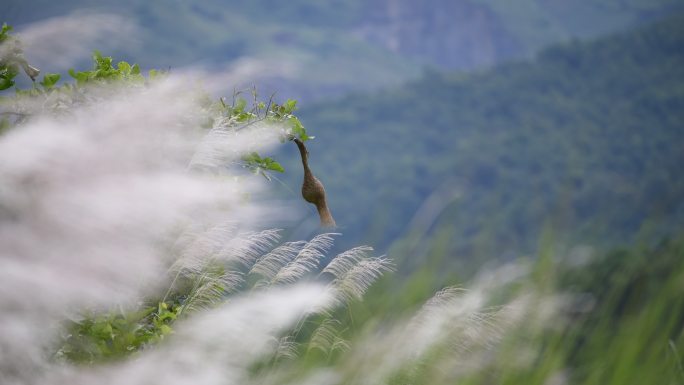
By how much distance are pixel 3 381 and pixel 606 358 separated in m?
0.98

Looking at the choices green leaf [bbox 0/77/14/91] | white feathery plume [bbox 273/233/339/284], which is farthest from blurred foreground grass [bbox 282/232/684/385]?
green leaf [bbox 0/77/14/91]

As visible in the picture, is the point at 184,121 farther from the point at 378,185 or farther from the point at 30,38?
the point at 378,185

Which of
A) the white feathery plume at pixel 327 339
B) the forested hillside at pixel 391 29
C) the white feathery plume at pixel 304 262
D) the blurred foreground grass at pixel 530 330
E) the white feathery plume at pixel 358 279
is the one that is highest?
the blurred foreground grass at pixel 530 330

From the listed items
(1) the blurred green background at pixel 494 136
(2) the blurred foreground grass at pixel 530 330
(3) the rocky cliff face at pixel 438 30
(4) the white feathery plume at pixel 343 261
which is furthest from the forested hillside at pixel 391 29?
(2) the blurred foreground grass at pixel 530 330

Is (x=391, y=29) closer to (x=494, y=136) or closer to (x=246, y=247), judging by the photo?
(x=494, y=136)

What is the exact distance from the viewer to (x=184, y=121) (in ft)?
5.70

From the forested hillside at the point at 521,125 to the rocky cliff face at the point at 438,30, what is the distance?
54227mm

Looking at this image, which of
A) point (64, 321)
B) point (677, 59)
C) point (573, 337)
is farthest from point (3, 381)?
point (677, 59)

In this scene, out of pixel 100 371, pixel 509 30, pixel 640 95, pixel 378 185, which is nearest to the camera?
pixel 100 371

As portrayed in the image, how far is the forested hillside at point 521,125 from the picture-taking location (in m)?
63.9

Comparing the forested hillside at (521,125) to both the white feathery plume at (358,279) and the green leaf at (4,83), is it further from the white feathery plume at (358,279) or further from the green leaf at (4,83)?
the green leaf at (4,83)

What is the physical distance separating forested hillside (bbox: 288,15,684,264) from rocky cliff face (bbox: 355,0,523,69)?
2135 inches

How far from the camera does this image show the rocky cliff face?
14038cm

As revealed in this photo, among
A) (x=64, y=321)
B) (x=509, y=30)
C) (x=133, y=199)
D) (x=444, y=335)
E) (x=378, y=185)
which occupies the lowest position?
(x=378, y=185)
